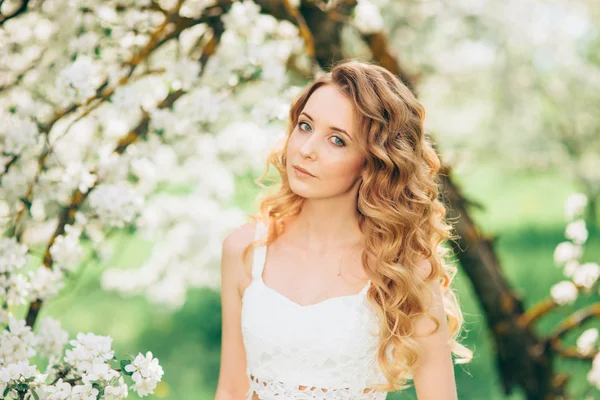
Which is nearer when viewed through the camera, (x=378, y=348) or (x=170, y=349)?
(x=378, y=348)

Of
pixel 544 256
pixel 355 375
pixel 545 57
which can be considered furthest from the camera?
pixel 544 256

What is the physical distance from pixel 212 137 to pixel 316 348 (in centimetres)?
133

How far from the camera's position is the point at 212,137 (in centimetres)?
331

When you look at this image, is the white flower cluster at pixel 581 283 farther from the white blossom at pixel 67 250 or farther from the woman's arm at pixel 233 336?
the white blossom at pixel 67 250

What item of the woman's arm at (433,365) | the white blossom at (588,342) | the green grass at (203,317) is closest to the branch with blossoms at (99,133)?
the woman's arm at (433,365)

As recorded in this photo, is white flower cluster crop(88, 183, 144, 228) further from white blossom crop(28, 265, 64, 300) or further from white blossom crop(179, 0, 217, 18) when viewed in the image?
white blossom crop(179, 0, 217, 18)

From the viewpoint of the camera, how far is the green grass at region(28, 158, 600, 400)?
17.3ft

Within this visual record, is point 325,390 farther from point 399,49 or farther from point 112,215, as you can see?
point 399,49

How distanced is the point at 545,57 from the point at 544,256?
7.66ft

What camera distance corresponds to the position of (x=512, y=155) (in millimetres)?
8484

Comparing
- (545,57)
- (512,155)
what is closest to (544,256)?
(512,155)

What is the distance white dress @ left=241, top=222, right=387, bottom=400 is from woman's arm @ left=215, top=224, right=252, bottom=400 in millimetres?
165

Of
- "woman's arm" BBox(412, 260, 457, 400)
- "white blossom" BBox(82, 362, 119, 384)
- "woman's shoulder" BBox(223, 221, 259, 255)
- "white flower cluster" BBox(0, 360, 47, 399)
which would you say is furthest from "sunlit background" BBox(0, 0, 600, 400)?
"woman's arm" BBox(412, 260, 457, 400)

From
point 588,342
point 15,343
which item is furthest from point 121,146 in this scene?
point 588,342
